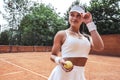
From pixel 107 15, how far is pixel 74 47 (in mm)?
29608

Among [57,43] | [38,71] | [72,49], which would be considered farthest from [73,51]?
[38,71]

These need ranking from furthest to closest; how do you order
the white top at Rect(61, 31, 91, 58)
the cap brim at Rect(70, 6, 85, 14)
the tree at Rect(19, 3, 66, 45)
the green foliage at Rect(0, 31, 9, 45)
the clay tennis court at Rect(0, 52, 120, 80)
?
the tree at Rect(19, 3, 66, 45) → the green foliage at Rect(0, 31, 9, 45) → the clay tennis court at Rect(0, 52, 120, 80) → the cap brim at Rect(70, 6, 85, 14) → the white top at Rect(61, 31, 91, 58)

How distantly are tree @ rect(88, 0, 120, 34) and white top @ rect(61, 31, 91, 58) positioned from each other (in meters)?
27.7

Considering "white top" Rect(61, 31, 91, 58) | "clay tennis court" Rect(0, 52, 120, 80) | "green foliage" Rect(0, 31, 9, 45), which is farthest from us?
"green foliage" Rect(0, 31, 9, 45)

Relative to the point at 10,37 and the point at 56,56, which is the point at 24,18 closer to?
the point at 10,37

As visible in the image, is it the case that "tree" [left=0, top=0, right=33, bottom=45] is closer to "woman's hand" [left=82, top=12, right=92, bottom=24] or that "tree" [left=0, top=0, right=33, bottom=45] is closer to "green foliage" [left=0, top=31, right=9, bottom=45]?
"green foliage" [left=0, top=31, right=9, bottom=45]

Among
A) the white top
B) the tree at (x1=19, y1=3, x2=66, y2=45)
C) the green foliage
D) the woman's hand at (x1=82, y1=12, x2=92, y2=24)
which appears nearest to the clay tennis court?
the woman's hand at (x1=82, y1=12, x2=92, y2=24)

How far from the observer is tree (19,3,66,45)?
1253 inches

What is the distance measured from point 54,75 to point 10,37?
97.2 ft

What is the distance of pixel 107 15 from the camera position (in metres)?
31.0

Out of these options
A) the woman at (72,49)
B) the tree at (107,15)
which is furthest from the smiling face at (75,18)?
the tree at (107,15)

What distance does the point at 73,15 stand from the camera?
2.43 metres

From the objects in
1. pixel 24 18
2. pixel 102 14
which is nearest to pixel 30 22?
pixel 24 18

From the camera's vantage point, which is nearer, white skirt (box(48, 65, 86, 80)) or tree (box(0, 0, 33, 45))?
white skirt (box(48, 65, 86, 80))
